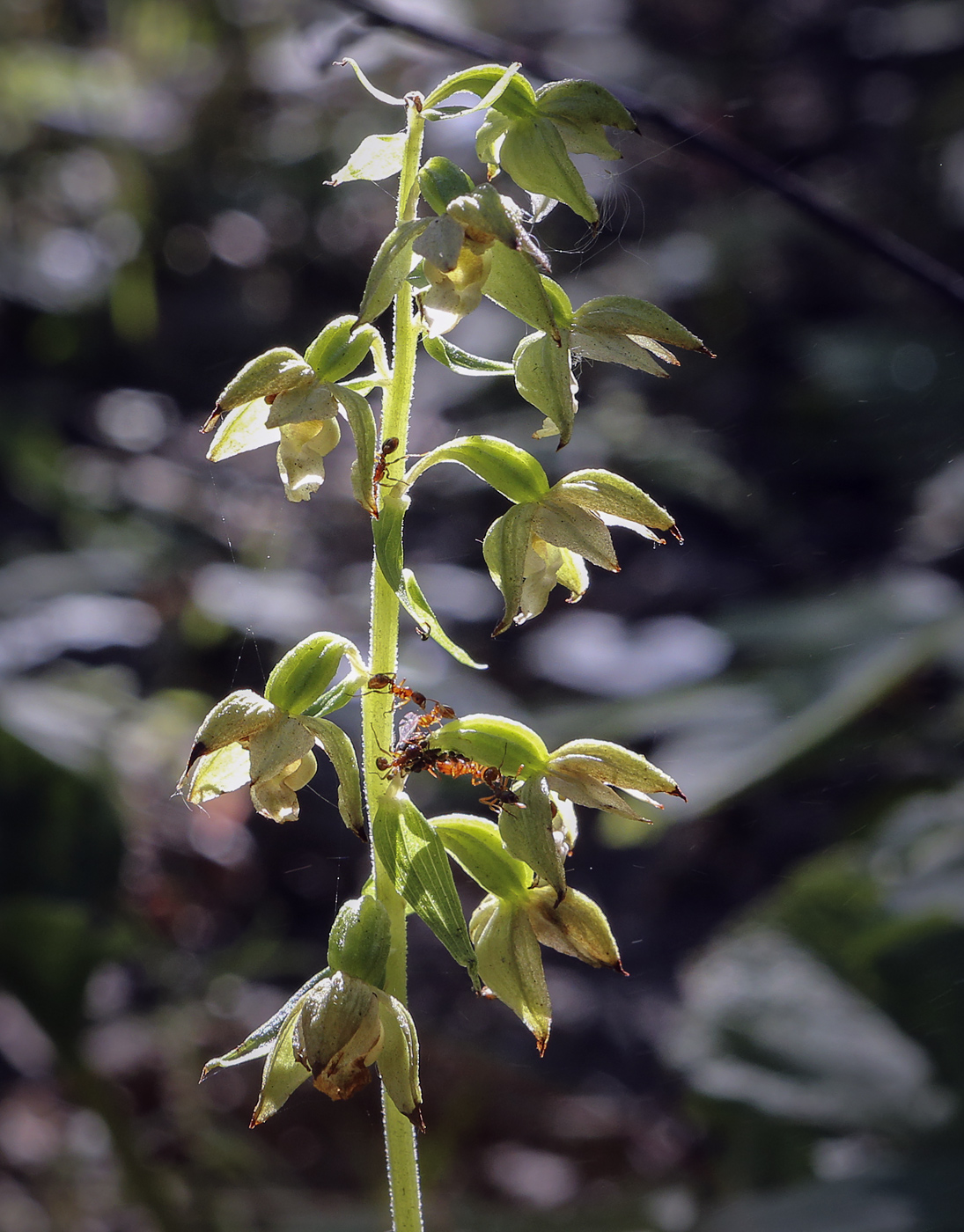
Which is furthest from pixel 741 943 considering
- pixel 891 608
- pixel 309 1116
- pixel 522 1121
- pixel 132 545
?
pixel 132 545

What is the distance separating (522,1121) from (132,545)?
149cm

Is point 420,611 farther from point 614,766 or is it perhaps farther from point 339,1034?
point 339,1034

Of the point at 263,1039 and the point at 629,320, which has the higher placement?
the point at 629,320

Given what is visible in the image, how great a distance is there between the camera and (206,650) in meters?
2.48

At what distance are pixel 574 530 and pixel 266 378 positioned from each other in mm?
228

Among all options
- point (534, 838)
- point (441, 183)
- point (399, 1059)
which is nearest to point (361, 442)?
point (441, 183)

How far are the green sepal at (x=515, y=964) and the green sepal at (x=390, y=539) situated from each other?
0.81ft

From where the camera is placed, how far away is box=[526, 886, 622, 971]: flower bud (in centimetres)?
74

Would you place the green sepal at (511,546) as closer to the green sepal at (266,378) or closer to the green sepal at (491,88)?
the green sepal at (266,378)

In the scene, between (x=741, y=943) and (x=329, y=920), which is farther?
(x=329, y=920)

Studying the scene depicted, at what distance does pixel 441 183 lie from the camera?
2.27 ft

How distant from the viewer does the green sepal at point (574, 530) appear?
756 millimetres

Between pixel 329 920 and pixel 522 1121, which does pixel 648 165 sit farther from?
pixel 522 1121

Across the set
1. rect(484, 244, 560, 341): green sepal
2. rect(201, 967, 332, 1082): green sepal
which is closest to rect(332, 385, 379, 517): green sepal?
rect(484, 244, 560, 341): green sepal
